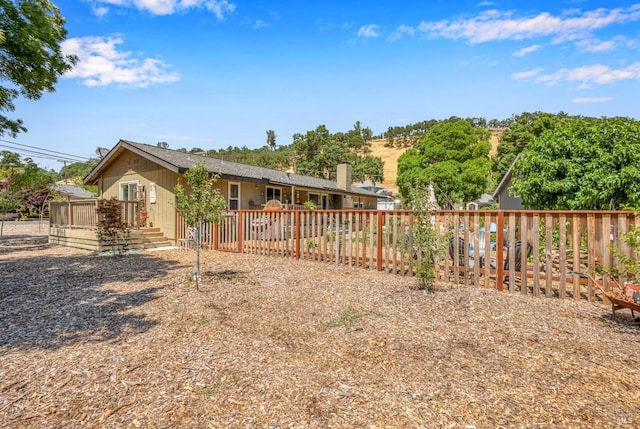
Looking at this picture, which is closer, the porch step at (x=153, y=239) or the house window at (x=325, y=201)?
the porch step at (x=153, y=239)

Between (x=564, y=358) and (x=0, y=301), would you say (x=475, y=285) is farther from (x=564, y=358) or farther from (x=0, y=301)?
(x=0, y=301)

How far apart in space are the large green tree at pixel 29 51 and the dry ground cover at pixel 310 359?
267 inches

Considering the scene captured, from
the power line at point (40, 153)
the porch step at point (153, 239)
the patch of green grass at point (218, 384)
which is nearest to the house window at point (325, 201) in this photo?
the porch step at point (153, 239)

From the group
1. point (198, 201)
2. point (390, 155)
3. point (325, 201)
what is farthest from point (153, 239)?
point (390, 155)

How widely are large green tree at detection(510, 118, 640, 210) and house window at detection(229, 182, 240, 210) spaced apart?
1113 cm

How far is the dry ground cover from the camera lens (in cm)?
240

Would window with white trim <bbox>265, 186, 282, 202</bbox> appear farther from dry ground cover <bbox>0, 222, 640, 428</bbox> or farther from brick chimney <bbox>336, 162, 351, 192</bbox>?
dry ground cover <bbox>0, 222, 640, 428</bbox>

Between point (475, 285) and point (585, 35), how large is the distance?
9.23m

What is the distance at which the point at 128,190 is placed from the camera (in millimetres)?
14828

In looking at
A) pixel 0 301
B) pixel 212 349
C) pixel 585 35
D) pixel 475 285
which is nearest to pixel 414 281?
pixel 475 285

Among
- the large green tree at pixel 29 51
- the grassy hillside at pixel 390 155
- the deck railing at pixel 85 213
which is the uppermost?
the grassy hillside at pixel 390 155

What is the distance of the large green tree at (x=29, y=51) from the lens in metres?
8.30

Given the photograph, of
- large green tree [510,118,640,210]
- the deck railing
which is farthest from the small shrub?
large green tree [510,118,640,210]

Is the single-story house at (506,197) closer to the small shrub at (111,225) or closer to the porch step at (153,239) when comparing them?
the porch step at (153,239)
